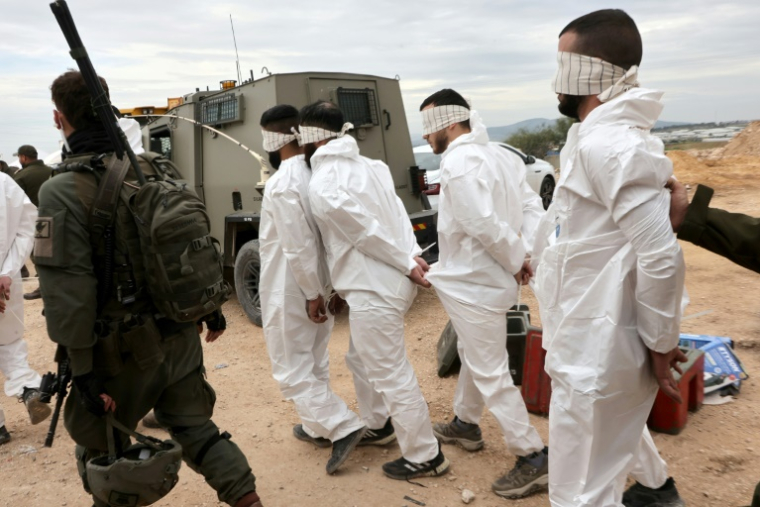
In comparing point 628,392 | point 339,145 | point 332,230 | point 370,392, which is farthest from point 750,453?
point 339,145

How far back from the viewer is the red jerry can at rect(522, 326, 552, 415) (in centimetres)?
405

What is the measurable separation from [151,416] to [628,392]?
342 cm

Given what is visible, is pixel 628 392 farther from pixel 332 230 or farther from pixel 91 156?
pixel 91 156

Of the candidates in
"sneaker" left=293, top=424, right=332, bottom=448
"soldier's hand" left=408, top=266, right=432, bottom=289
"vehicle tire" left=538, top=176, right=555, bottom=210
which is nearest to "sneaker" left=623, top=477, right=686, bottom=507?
"soldier's hand" left=408, top=266, right=432, bottom=289

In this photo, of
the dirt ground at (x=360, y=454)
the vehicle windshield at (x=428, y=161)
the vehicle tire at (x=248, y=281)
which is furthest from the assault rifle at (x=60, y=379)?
the vehicle windshield at (x=428, y=161)

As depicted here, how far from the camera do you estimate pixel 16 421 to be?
4.82 m

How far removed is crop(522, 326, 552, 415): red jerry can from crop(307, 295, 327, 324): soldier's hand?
53.9 inches

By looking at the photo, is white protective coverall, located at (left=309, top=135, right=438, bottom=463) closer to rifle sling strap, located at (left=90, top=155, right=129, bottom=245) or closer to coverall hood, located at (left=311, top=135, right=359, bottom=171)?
coverall hood, located at (left=311, top=135, right=359, bottom=171)

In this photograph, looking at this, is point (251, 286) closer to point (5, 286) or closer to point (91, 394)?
point (5, 286)

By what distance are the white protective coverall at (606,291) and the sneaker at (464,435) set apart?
139 cm

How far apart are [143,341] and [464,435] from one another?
6.59 feet

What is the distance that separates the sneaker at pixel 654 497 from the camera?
9.36ft

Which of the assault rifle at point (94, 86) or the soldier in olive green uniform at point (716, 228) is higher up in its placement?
the assault rifle at point (94, 86)

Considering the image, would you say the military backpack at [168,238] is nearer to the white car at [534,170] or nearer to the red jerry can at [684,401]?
the red jerry can at [684,401]
